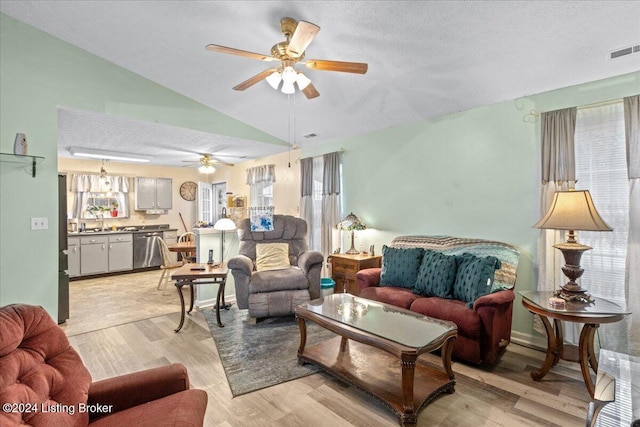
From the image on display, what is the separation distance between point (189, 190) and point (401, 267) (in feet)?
20.8

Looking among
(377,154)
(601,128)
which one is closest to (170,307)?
(377,154)

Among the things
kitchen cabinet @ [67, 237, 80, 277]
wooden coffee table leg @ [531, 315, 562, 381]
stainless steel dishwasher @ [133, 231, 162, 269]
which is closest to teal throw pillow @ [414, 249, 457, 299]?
wooden coffee table leg @ [531, 315, 562, 381]

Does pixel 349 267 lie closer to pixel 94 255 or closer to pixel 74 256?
pixel 94 255

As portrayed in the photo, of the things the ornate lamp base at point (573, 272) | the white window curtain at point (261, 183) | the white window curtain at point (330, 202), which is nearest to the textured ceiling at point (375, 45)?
the white window curtain at point (330, 202)

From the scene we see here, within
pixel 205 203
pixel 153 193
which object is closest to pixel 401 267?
pixel 205 203

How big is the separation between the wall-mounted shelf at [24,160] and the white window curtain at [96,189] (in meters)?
3.94

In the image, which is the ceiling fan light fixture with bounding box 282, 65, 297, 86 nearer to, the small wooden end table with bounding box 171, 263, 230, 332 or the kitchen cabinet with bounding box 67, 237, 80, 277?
the small wooden end table with bounding box 171, 263, 230, 332

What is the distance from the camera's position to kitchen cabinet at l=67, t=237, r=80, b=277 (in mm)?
5828

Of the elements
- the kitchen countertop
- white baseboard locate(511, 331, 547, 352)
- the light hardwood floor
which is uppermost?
the kitchen countertop

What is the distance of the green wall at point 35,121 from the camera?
2963mm

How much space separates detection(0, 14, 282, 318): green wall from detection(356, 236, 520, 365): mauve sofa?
340cm

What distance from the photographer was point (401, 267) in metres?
3.43

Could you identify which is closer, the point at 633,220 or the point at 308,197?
the point at 633,220

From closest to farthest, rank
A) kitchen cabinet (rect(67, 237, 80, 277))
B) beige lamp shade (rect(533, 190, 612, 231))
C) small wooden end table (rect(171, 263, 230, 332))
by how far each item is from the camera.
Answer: beige lamp shade (rect(533, 190, 612, 231)) < small wooden end table (rect(171, 263, 230, 332)) < kitchen cabinet (rect(67, 237, 80, 277))
